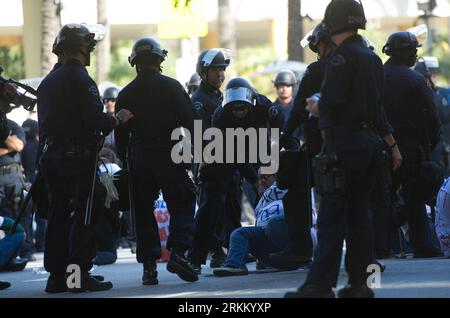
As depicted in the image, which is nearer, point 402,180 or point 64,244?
point 64,244

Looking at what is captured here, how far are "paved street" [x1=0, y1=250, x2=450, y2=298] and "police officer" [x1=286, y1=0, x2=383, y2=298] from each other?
55 cm

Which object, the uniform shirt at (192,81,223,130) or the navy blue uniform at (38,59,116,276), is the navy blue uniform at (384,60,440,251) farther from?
the navy blue uniform at (38,59,116,276)

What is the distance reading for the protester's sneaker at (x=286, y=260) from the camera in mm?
12133

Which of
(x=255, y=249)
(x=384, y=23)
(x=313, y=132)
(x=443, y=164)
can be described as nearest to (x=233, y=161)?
(x=255, y=249)

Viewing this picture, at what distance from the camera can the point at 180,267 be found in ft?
38.7

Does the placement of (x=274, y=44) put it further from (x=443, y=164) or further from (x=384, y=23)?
(x=443, y=164)

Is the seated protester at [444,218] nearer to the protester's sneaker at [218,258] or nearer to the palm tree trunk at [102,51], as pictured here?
the protester's sneaker at [218,258]

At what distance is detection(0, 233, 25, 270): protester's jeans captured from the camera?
46.3 ft

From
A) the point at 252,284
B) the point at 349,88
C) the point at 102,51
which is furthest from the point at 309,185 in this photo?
the point at 102,51

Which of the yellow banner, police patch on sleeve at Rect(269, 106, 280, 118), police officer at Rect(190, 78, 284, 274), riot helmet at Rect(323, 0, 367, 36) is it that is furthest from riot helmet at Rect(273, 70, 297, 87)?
riot helmet at Rect(323, 0, 367, 36)

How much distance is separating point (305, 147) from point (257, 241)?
1355mm

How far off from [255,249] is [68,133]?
84.9 inches

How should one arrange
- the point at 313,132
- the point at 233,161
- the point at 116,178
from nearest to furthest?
the point at 313,132, the point at 116,178, the point at 233,161

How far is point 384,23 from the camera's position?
155 feet
